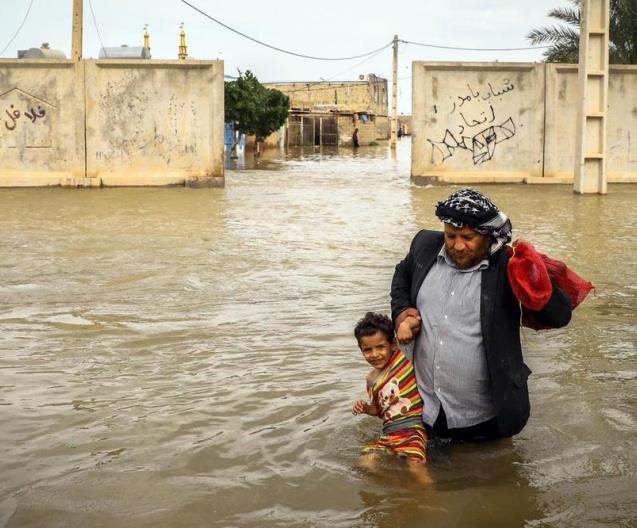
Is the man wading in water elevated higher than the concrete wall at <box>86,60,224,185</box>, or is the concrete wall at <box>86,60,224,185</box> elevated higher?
the concrete wall at <box>86,60,224,185</box>

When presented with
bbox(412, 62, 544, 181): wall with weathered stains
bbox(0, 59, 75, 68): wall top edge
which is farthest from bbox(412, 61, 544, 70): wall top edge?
bbox(0, 59, 75, 68): wall top edge

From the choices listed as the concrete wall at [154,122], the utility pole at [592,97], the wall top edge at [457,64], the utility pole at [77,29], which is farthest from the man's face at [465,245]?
the utility pole at [77,29]

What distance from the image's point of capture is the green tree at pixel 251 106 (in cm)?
3559

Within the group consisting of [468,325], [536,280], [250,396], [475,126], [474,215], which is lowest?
[250,396]

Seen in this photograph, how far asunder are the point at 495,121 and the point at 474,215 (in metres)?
16.1

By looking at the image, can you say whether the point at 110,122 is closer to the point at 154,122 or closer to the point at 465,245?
the point at 154,122

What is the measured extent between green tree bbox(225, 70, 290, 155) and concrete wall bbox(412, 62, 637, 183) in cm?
1730

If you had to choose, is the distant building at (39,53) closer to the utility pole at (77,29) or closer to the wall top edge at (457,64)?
the utility pole at (77,29)

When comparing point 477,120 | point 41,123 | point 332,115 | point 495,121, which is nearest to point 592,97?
point 495,121

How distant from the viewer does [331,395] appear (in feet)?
16.9

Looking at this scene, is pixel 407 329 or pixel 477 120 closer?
pixel 407 329

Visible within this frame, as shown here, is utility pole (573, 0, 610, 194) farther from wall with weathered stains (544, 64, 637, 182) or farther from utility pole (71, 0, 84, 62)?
utility pole (71, 0, 84, 62)

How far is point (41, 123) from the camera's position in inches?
728

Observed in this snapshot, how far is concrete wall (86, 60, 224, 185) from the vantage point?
18.5 m
